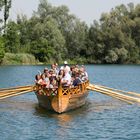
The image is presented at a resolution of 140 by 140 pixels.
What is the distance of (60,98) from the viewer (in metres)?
24.3

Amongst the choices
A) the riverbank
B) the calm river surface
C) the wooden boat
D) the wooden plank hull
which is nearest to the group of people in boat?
the wooden boat

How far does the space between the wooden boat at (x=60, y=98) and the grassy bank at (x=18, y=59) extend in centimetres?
6190

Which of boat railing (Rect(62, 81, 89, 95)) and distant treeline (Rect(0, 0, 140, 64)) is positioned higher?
distant treeline (Rect(0, 0, 140, 64))

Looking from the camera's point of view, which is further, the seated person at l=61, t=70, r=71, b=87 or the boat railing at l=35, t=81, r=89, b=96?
the seated person at l=61, t=70, r=71, b=87

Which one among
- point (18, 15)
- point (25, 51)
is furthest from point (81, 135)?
point (18, 15)

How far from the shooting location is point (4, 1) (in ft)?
310

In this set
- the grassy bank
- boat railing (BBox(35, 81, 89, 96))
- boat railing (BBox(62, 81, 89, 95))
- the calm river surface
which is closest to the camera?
the calm river surface

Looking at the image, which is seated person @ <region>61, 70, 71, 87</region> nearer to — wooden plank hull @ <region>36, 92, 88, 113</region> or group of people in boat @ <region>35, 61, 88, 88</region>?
group of people in boat @ <region>35, 61, 88, 88</region>

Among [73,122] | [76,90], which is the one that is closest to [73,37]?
[76,90]

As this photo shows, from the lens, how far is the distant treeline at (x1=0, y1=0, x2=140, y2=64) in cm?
9381

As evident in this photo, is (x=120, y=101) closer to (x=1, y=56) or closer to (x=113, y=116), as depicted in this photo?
(x=113, y=116)

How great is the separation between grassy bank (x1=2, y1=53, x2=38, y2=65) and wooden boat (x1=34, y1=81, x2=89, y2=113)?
61.9 metres

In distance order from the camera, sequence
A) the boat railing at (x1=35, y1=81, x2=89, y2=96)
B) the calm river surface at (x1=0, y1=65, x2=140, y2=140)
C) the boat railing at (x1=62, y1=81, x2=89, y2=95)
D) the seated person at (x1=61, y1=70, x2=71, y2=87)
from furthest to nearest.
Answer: the seated person at (x1=61, y1=70, x2=71, y2=87), the boat railing at (x1=62, y1=81, x2=89, y2=95), the boat railing at (x1=35, y1=81, x2=89, y2=96), the calm river surface at (x1=0, y1=65, x2=140, y2=140)

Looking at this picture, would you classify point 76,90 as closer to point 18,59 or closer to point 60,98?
point 60,98
